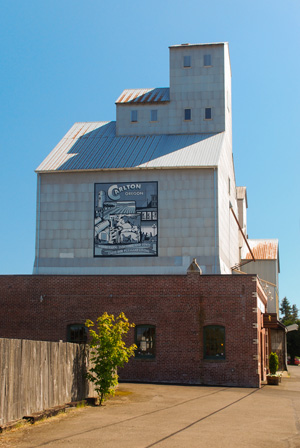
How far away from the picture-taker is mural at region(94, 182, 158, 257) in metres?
36.0

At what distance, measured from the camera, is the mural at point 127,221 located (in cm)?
3600

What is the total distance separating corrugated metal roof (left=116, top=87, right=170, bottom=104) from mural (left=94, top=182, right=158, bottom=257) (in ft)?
25.7

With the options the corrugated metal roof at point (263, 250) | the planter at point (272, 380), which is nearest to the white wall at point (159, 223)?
the planter at point (272, 380)

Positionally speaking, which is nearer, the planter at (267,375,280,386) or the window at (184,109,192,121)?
the planter at (267,375,280,386)

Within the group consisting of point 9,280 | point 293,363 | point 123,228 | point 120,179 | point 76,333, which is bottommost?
point 293,363

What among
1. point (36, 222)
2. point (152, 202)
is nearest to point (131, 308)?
point (152, 202)

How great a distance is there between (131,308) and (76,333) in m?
3.17

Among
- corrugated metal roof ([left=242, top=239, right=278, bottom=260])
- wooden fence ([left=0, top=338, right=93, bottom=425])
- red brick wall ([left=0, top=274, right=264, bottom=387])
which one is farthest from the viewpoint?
corrugated metal roof ([left=242, top=239, right=278, bottom=260])

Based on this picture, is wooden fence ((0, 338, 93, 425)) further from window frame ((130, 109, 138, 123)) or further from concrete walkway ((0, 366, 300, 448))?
window frame ((130, 109, 138, 123))

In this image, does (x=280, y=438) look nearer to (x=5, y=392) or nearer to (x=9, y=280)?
(x=5, y=392)

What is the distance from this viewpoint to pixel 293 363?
87.2 meters

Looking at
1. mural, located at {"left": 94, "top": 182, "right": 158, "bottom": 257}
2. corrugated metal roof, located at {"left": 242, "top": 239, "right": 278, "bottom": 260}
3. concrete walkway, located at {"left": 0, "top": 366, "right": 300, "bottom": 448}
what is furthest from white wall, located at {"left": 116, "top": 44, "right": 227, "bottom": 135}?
concrete walkway, located at {"left": 0, "top": 366, "right": 300, "bottom": 448}

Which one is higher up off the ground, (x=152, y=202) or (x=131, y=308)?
(x=152, y=202)

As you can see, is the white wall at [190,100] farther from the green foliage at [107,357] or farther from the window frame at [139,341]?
the green foliage at [107,357]
